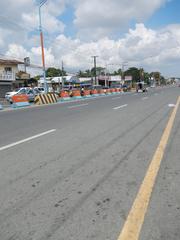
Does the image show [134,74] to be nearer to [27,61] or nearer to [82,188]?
[27,61]

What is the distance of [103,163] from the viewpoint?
5238mm

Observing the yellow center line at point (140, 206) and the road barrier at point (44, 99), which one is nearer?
the yellow center line at point (140, 206)

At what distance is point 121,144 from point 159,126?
3.10m

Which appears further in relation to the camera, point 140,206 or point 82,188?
point 82,188

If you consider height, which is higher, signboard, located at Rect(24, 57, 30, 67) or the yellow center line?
signboard, located at Rect(24, 57, 30, 67)

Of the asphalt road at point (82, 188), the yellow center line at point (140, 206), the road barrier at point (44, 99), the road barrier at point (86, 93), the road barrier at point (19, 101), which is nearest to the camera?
the yellow center line at point (140, 206)

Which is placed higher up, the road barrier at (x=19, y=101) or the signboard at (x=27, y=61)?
the signboard at (x=27, y=61)

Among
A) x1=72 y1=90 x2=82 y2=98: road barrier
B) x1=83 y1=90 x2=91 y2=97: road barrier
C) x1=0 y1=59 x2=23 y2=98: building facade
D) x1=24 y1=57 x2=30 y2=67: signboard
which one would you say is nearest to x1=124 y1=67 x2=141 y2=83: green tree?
x1=24 y1=57 x2=30 y2=67: signboard

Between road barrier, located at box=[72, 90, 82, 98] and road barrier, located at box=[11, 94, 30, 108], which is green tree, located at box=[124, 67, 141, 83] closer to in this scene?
road barrier, located at box=[72, 90, 82, 98]

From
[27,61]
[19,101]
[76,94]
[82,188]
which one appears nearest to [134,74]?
[27,61]

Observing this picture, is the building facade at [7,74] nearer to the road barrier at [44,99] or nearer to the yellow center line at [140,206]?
the road barrier at [44,99]

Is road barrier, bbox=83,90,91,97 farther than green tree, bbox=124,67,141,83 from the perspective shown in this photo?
No

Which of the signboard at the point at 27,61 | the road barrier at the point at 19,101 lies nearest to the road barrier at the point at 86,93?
→ the road barrier at the point at 19,101

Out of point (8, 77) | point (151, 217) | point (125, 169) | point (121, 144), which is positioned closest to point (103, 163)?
point (125, 169)
